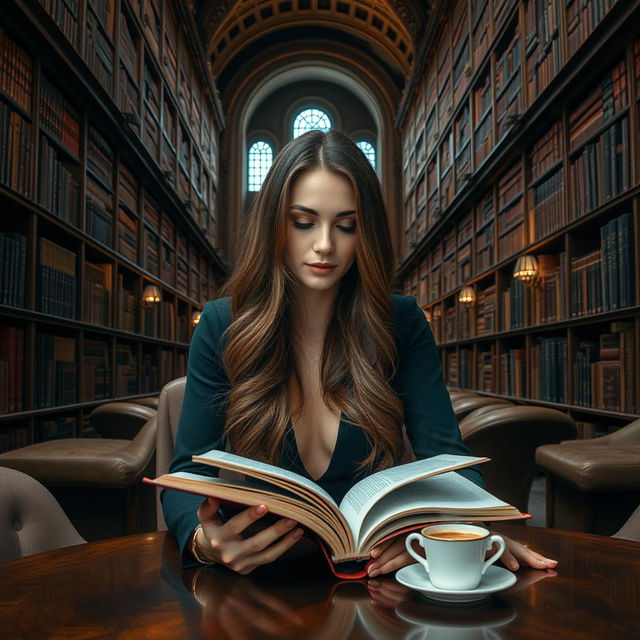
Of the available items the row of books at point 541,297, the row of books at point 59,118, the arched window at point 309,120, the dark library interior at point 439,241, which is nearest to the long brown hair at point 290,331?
the dark library interior at point 439,241

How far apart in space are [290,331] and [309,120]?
13.6m

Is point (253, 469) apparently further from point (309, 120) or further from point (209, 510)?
point (309, 120)

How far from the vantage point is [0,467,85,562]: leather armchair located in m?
1.11

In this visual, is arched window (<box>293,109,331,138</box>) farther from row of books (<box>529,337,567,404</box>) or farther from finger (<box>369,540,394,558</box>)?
finger (<box>369,540,394,558</box>)

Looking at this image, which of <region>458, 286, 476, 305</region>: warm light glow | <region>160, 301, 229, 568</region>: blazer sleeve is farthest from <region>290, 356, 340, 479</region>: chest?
<region>458, 286, 476, 305</region>: warm light glow

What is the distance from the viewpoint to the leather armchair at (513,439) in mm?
2680

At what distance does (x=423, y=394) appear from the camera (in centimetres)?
134

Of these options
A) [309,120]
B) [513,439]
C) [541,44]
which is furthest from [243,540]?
[309,120]

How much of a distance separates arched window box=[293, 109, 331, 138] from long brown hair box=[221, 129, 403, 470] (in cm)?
1336

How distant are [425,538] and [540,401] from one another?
4.28 m

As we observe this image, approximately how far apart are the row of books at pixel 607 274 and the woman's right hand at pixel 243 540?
3.04 metres

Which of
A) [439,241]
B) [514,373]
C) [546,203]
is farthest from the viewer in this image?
[439,241]

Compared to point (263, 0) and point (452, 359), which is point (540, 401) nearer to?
point (452, 359)

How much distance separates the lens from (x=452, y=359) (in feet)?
27.2
